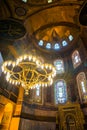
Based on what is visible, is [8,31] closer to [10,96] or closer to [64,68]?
[10,96]

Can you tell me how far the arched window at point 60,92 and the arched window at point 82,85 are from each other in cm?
151

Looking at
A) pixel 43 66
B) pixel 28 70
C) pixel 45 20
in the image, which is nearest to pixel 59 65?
pixel 45 20

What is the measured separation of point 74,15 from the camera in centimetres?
1541

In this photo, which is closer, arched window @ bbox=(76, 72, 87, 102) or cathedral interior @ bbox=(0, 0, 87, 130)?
cathedral interior @ bbox=(0, 0, 87, 130)

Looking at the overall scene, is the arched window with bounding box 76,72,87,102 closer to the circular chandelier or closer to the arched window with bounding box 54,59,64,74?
the arched window with bounding box 54,59,64,74

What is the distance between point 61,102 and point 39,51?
7195mm

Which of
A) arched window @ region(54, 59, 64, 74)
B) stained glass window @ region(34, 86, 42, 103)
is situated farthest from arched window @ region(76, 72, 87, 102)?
stained glass window @ region(34, 86, 42, 103)

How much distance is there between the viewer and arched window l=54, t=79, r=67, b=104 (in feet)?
40.6

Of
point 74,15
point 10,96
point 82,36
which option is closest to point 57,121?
point 10,96

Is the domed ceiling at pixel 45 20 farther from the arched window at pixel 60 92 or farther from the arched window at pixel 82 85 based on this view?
the arched window at pixel 60 92

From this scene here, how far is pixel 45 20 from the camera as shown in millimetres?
16594

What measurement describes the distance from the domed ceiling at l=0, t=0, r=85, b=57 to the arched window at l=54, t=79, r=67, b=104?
4.77m

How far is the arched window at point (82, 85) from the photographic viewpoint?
1138 centimetres

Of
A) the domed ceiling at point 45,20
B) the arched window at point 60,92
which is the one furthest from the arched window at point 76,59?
the arched window at point 60,92
